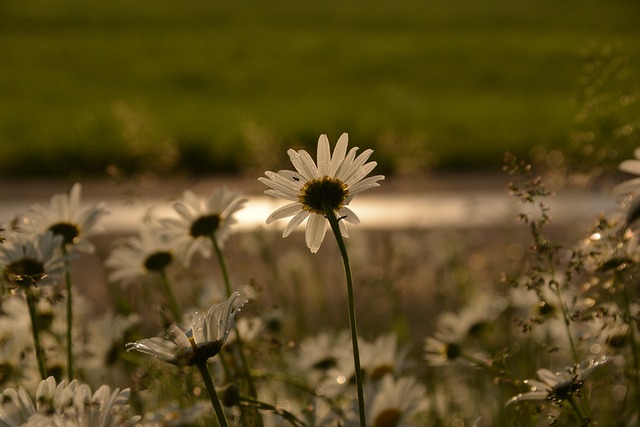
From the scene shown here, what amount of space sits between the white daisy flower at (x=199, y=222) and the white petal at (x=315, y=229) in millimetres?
342

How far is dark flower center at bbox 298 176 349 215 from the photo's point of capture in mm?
1179

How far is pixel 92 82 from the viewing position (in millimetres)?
14828

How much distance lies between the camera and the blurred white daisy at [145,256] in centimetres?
175

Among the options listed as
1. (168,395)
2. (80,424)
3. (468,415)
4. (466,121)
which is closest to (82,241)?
(168,395)

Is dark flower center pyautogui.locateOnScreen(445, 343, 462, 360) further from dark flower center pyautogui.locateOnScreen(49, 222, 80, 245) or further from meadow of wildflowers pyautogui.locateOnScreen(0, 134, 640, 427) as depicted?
dark flower center pyautogui.locateOnScreen(49, 222, 80, 245)

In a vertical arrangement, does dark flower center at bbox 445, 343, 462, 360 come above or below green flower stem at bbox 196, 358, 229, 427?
above

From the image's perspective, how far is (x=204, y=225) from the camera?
1586 millimetres

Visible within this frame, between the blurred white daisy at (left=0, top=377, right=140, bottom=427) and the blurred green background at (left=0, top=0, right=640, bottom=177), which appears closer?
the blurred white daisy at (left=0, top=377, right=140, bottom=427)

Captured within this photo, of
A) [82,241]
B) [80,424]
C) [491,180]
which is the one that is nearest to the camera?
[80,424]

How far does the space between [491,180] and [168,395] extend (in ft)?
23.5

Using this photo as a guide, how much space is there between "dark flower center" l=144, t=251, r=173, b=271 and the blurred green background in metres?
0.62

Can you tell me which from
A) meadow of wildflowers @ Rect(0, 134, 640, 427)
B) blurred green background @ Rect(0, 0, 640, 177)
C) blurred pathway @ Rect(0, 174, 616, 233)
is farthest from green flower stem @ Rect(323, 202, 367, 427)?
blurred pathway @ Rect(0, 174, 616, 233)

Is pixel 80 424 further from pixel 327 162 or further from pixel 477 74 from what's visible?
pixel 477 74

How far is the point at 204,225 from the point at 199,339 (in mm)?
537
